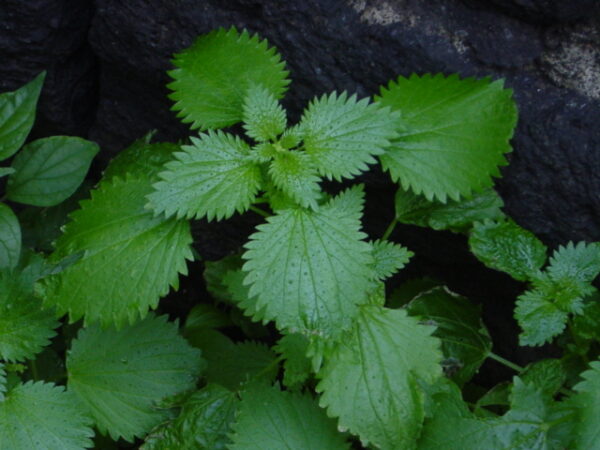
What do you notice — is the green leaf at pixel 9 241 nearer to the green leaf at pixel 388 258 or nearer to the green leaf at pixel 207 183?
the green leaf at pixel 207 183

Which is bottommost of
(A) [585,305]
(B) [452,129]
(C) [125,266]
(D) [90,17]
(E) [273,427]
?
(E) [273,427]

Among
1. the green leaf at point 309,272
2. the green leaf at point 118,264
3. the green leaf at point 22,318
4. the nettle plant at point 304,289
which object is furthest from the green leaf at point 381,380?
the green leaf at point 22,318

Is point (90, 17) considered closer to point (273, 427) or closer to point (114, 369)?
point (114, 369)

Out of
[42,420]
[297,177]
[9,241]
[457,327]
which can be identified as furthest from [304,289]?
[9,241]

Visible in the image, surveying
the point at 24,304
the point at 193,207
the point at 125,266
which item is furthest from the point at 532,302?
the point at 24,304

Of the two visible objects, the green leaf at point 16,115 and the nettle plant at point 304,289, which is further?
the green leaf at point 16,115

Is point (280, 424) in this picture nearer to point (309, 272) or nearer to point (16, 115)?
point (309, 272)
